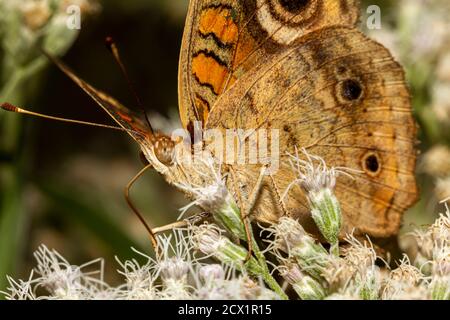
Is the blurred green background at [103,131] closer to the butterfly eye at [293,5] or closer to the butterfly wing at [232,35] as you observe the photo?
the butterfly wing at [232,35]

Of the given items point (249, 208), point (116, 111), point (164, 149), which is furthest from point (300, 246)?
point (116, 111)

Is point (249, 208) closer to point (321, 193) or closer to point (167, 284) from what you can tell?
point (321, 193)

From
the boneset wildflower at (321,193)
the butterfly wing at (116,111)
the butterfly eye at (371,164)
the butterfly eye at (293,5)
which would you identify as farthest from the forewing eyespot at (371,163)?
the butterfly wing at (116,111)

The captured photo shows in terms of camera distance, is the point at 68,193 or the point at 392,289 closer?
the point at 392,289
